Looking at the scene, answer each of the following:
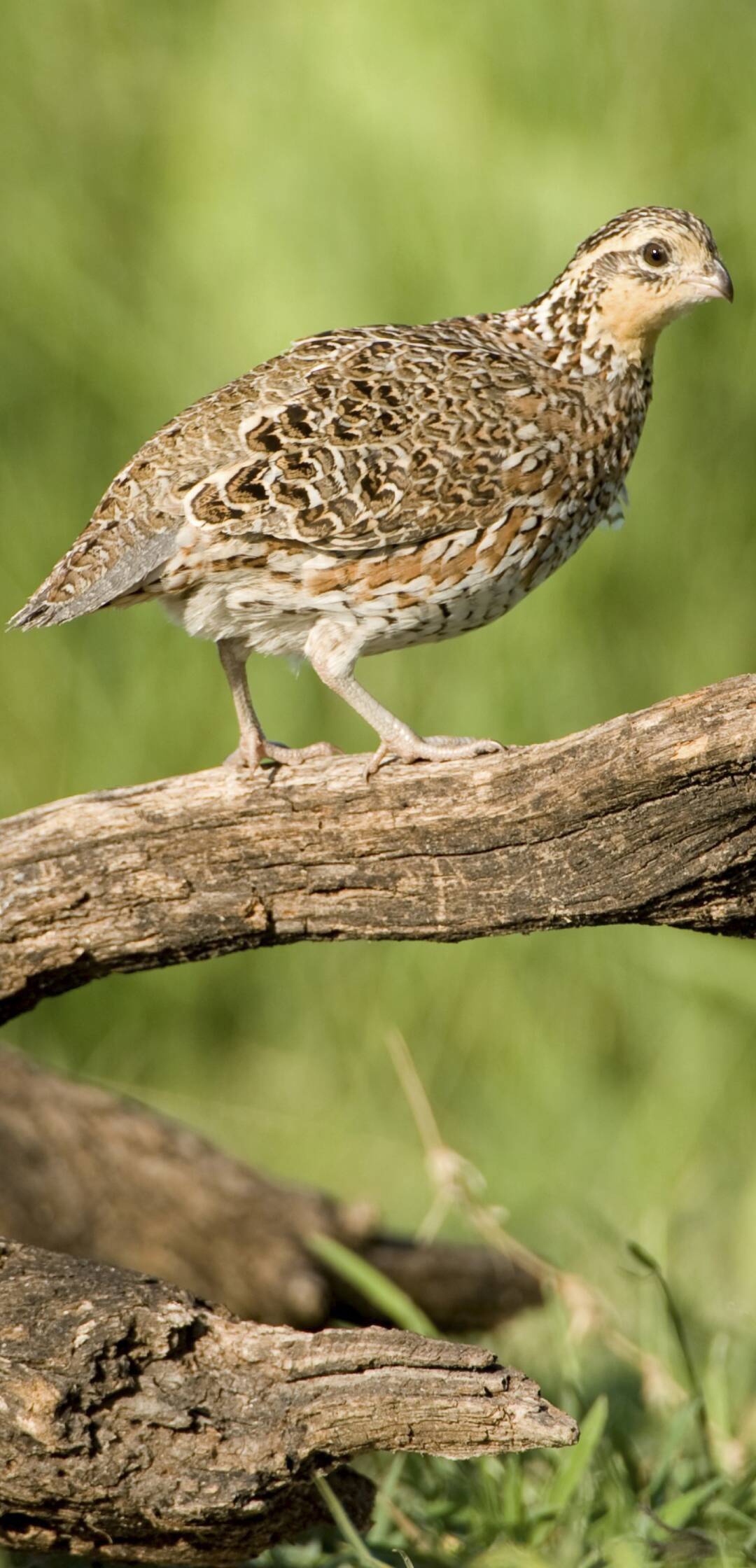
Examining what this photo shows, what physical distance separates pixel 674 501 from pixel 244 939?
355cm

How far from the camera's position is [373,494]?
11.8ft

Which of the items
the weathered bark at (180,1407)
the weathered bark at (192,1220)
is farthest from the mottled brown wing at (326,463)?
the weathered bark at (192,1220)

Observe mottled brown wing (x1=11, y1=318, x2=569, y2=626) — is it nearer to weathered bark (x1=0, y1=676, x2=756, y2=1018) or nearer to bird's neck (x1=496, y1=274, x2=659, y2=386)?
bird's neck (x1=496, y1=274, x2=659, y2=386)

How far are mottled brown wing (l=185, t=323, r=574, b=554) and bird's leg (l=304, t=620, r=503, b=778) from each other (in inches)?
8.4

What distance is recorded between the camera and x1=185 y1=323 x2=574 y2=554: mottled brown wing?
3.53m

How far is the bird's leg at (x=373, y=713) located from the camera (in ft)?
11.3

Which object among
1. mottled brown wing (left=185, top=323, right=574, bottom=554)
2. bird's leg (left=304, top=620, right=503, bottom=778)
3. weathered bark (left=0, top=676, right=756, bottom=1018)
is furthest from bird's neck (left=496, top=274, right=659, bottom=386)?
weathered bark (left=0, top=676, right=756, bottom=1018)

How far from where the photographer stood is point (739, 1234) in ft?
19.3

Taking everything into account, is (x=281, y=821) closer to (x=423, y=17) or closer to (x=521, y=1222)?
(x=521, y=1222)

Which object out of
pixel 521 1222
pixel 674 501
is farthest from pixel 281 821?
pixel 674 501

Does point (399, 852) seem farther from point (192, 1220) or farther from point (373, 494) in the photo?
point (192, 1220)

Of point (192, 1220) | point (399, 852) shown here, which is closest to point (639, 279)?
point (399, 852)

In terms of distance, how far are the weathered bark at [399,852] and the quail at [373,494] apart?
7.4 inches

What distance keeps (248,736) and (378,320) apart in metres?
3.13
